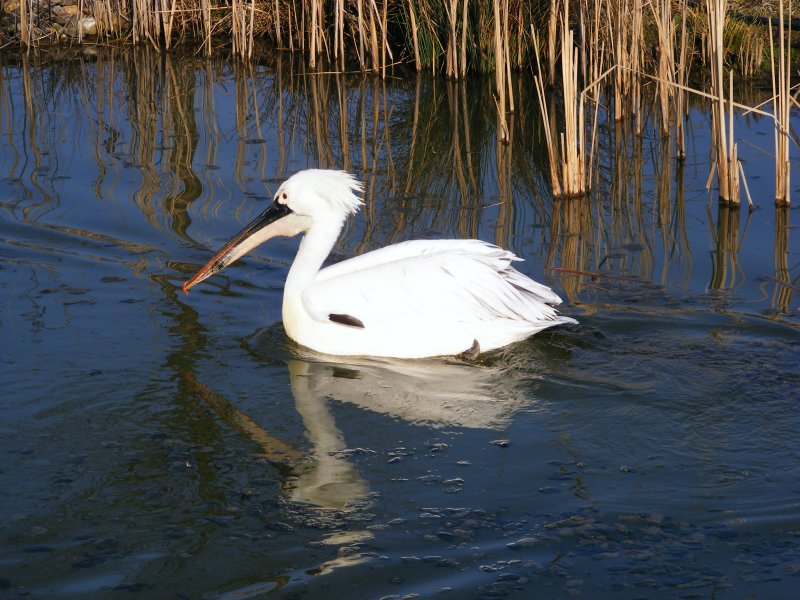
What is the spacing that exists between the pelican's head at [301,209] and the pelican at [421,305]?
0.94ft

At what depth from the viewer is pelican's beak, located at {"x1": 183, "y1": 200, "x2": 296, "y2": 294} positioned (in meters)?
5.20

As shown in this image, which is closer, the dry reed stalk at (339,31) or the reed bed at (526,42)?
the reed bed at (526,42)

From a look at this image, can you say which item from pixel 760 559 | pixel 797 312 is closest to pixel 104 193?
pixel 797 312

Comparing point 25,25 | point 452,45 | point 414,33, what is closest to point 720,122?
point 452,45

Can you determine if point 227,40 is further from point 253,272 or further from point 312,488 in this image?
point 312,488

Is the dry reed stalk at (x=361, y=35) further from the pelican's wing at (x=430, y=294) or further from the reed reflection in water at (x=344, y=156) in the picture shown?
the pelican's wing at (x=430, y=294)

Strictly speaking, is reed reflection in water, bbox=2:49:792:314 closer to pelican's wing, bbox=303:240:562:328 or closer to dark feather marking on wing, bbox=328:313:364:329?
pelican's wing, bbox=303:240:562:328

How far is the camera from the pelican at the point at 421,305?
189 inches

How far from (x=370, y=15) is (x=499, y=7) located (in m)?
2.15

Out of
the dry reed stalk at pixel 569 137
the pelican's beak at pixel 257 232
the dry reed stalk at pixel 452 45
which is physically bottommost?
the pelican's beak at pixel 257 232

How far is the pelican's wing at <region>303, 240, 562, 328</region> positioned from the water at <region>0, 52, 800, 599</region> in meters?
0.22

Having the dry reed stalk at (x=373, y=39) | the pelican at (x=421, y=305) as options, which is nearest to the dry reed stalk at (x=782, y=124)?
the pelican at (x=421, y=305)

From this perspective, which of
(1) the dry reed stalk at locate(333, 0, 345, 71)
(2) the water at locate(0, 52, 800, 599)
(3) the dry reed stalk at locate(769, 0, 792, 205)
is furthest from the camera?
(1) the dry reed stalk at locate(333, 0, 345, 71)

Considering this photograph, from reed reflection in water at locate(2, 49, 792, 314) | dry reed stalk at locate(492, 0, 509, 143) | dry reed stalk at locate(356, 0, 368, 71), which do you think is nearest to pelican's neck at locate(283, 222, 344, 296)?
reed reflection in water at locate(2, 49, 792, 314)
